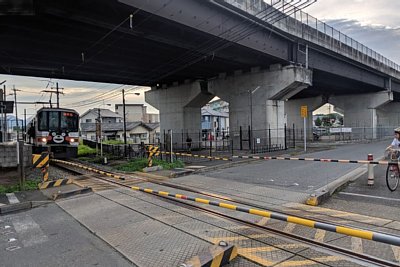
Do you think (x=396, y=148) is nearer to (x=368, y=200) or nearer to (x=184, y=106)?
(x=368, y=200)

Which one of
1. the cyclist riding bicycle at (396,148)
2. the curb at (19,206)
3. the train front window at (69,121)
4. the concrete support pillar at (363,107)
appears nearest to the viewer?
Answer: the curb at (19,206)

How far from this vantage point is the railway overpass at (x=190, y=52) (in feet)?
48.5

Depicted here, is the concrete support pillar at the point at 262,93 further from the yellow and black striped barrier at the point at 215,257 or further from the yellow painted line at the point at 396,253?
the yellow and black striped barrier at the point at 215,257

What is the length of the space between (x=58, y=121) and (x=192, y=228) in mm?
17823

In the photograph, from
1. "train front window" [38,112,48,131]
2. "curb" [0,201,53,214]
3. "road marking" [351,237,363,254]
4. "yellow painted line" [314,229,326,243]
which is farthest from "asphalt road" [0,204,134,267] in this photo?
"train front window" [38,112,48,131]

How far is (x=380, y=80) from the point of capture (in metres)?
40.4

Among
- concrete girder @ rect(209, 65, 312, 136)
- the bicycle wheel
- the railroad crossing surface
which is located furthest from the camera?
concrete girder @ rect(209, 65, 312, 136)

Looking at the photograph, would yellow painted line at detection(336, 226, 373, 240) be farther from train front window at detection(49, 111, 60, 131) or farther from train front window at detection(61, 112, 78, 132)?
train front window at detection(61, 112, 78, 132)

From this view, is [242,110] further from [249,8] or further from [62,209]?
[62,209]

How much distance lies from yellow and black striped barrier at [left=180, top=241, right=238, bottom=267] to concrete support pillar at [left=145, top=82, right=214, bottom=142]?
2888 cm

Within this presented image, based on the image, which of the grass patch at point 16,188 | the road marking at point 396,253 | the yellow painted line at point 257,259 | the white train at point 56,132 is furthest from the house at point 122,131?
the road marking at point 396,253

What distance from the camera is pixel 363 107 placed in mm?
47344

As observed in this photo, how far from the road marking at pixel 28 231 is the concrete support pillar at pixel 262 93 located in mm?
22079

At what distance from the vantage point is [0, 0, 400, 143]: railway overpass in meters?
14.8
